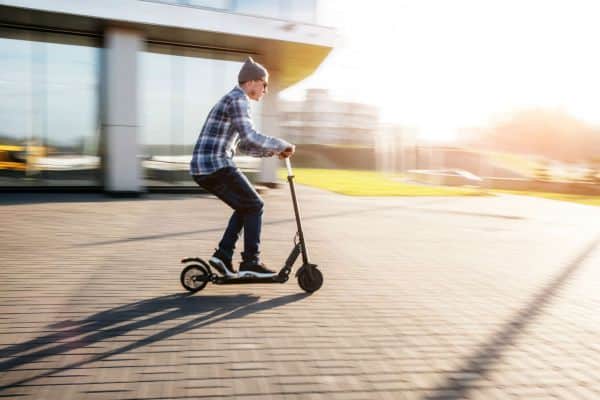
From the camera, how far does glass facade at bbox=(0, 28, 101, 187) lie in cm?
1407

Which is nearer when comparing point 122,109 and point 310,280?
point 310,280

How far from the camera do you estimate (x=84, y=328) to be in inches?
151

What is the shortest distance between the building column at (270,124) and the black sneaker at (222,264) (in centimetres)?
1219

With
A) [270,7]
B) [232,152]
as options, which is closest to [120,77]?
[270,7]

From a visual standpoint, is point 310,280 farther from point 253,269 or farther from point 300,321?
point 300,321

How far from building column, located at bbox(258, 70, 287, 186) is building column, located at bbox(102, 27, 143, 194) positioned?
428cm

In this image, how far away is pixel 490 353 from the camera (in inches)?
143

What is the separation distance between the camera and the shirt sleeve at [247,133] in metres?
4.45

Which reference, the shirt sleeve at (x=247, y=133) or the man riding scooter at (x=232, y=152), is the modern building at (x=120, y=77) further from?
the shirt sleeve at (x=247, y=133)

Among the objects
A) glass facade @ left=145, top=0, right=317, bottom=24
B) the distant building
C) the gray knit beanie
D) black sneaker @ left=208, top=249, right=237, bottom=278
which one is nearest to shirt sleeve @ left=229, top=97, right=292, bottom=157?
the gray knit beanie

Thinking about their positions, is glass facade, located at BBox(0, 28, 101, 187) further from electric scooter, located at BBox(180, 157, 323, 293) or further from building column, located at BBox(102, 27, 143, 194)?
electric scooter, located at BBox(180, 157, 323, 293)

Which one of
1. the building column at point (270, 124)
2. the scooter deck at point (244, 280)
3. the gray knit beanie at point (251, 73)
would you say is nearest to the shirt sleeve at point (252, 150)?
the gray knit beanie at point (251, 73)

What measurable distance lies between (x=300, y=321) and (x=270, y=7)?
12548 millimetres

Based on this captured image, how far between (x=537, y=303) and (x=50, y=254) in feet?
17.6
